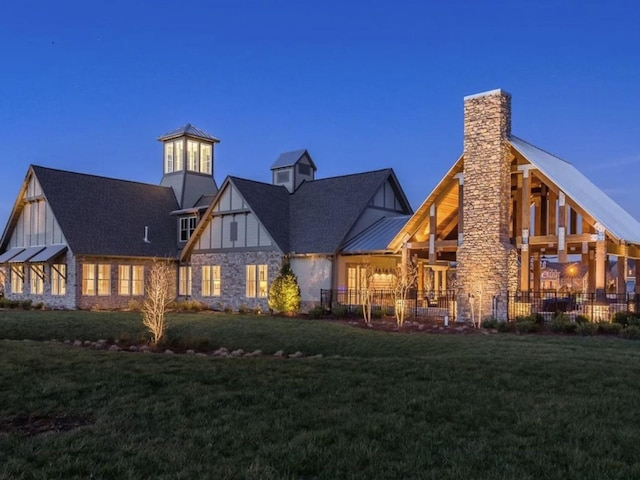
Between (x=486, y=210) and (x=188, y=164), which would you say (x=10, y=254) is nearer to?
(x=188, y=164)

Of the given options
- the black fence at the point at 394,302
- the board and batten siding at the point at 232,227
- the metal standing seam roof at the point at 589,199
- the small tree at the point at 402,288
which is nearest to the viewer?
the metal standing seam roof at the point at 589,199

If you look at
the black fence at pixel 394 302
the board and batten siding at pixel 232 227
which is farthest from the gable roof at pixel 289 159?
the black fence at pixel 394 302

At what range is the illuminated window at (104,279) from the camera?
29000mm

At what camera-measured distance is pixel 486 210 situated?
67.8 ft

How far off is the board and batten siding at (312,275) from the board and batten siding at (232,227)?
1.66 meters

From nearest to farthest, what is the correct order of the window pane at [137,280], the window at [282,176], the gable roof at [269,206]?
the gable roof at [269,206] → the window pane at [137,280] → the window at [282,176]

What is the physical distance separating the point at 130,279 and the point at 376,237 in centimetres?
1248

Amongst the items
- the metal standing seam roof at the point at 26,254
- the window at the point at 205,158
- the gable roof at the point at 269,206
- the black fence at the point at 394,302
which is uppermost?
the window at the point at 205,158

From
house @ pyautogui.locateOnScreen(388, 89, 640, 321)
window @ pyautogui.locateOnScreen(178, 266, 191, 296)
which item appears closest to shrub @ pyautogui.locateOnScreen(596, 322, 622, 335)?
house @ pyautogui.locateOnScreen(388, 89, 640, 321)

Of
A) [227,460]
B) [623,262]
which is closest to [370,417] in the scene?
[227,460]

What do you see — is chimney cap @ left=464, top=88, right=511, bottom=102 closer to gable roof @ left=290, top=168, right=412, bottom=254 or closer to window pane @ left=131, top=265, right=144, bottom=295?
gable roof @ left=290, top=168, right=412, bottom=254

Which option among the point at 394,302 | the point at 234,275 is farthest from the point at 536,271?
the point at 234,275

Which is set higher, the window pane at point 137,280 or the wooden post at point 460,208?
the wooden post at point 460,208

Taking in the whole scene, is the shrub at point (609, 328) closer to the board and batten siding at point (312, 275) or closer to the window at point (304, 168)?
the board and batten siding at point (312, 275)
